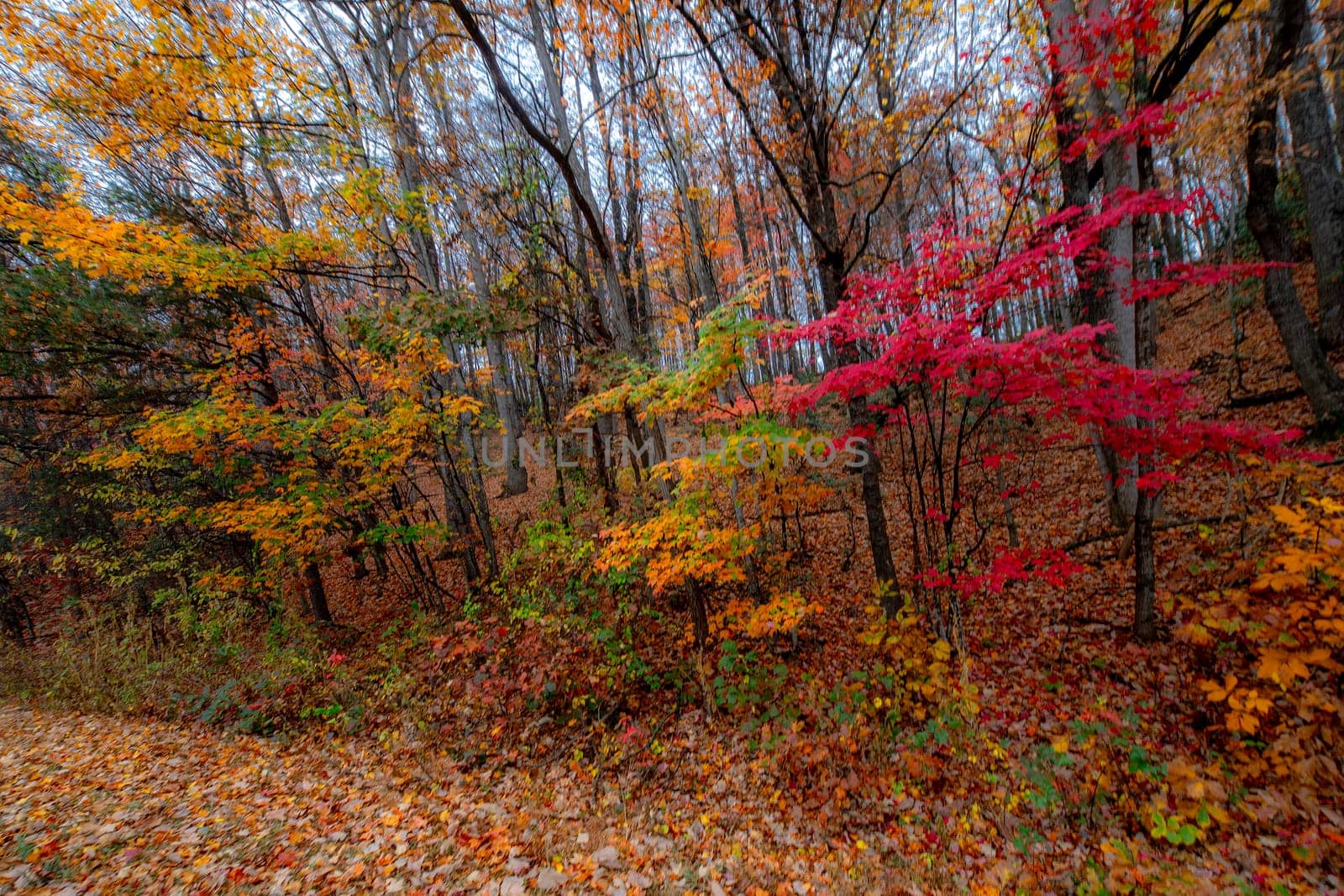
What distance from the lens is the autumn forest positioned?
11.0ft

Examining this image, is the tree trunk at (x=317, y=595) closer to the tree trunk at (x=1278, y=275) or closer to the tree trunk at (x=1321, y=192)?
the tree trunk at (x=1278, y=275)

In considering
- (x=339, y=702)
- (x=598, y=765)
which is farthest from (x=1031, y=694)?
(x=339, y=702)

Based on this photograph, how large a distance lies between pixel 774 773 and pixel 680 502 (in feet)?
9.13

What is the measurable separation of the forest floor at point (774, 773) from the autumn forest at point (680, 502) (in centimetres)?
4

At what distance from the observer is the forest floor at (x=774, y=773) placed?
294 cm

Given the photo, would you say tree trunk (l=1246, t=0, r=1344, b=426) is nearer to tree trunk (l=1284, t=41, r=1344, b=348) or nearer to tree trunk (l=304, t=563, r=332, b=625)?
tree trunk (l=1284, t=41, r=1344, b=348)

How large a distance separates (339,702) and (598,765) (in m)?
3.66

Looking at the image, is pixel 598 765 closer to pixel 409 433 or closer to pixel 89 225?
pixel 409 433

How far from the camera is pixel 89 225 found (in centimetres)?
567

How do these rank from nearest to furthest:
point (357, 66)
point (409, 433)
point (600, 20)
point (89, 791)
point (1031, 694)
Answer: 1. point (89, 791)
2. point (1031, 694)
3. point (600, 20)
4. point (409, 433)
5. point (357, 66)

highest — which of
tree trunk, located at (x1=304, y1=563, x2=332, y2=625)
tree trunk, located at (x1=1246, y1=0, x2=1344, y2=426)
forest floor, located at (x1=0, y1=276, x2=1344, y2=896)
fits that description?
tree trunk, located at (x1=1246, y1=0, x2=1344, y2=426)

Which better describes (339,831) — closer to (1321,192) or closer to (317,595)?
(317,595)

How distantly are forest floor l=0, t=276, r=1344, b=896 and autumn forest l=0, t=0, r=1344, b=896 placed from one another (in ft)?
0.12

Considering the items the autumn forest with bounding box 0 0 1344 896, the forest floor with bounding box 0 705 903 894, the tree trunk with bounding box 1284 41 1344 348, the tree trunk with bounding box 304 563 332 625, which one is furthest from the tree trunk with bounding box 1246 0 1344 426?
the tree trunk with bounding box 304 563 332 625
